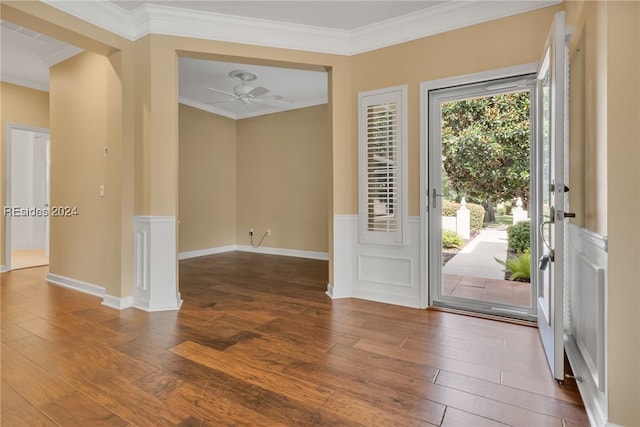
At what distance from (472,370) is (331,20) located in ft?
10.3

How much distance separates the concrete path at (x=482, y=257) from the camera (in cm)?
306

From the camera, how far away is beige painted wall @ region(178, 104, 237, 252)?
5.70m

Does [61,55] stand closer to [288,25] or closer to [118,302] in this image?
[288,25]

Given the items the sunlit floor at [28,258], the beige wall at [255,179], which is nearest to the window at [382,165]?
the beige wall at [255,179]

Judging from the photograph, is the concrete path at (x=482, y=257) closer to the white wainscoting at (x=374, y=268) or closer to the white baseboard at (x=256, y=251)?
the white wainscoting at (x=374, y=268)

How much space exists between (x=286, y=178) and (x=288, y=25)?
122 inches

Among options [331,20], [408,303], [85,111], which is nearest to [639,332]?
[408,303]

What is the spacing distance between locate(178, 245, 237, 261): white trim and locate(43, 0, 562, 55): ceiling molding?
3586mm

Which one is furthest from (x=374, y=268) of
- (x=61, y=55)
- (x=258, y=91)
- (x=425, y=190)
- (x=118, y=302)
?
(x=61, y=55)

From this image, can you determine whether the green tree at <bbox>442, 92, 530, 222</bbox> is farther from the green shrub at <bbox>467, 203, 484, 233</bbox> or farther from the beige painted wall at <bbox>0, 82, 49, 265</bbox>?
the beige painted wall at <bbox>0, 82, 49, 265</bbox>

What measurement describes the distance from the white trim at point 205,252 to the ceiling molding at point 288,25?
3586 mm

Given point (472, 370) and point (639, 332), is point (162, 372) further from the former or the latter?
point (639, 332)

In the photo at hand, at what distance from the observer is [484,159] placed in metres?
3.02

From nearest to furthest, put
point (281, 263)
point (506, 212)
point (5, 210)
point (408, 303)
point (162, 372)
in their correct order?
point (162, 372), point (506, 212), point (408, 303), point (5, 210), point (281, 263)
